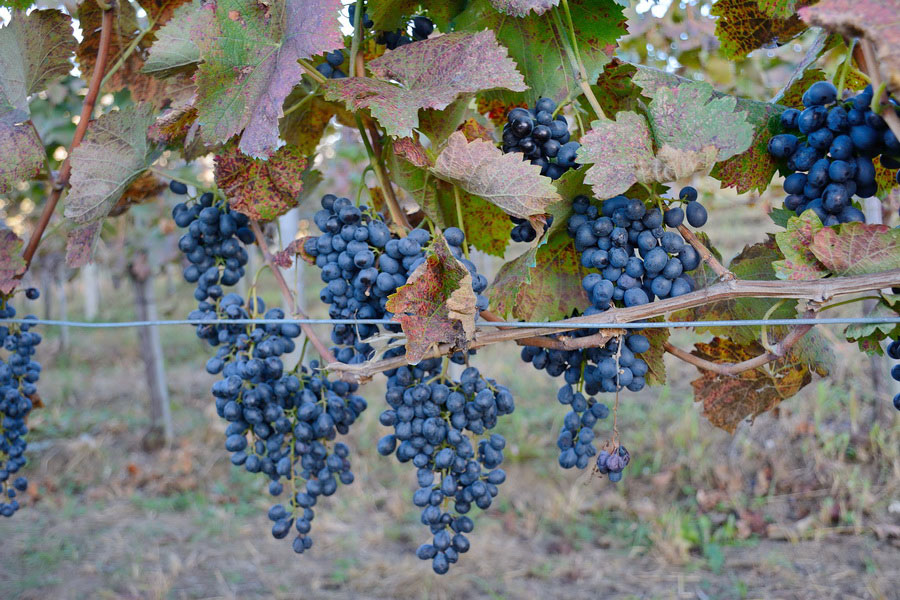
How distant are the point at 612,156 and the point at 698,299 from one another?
0.23m

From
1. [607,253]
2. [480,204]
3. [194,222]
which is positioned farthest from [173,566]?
[607,253]

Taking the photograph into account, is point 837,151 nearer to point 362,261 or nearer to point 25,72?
point 362,261

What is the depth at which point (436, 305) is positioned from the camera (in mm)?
907

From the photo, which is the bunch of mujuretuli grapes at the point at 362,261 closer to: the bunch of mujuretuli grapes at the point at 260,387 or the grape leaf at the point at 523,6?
the bunch of mujuretuli grapes at the point at 260,387

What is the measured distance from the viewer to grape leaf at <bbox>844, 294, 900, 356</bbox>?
0.86 m

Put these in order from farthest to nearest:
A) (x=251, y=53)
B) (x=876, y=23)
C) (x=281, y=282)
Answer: (x=281, y=282), (x=251, y=53), (x=876, y=23)

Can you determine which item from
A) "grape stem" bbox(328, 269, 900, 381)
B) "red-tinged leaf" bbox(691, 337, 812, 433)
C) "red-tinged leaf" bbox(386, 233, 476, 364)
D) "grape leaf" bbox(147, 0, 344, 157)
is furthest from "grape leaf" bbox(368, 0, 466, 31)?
"red-tinged leaf" bbox(691, 337, 812, 433)

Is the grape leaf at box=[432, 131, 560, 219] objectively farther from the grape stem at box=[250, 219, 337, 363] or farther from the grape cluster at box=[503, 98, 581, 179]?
the grape stem at box=[250, 219, 337, 363]

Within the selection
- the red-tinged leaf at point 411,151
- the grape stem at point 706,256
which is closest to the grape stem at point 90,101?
the red-tinged leaf at point 411,151

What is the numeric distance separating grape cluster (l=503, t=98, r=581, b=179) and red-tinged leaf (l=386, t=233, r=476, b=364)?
0.19 m

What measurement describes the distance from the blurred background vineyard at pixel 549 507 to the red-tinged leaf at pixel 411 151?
5.10 feet

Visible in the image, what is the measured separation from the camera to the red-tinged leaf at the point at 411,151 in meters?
0.92

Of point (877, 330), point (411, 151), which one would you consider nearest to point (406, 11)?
point (411, 151)

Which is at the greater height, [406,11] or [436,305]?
[406,11]
